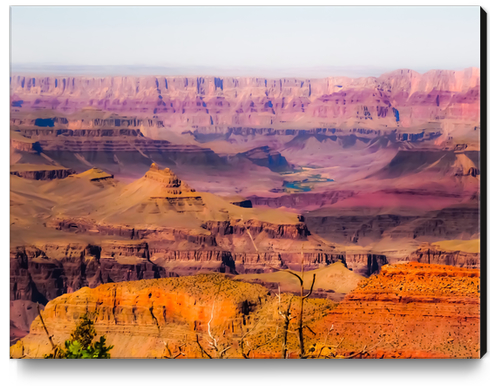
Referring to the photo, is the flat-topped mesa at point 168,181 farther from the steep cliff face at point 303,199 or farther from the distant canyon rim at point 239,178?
the steep cliff face at point 303,199

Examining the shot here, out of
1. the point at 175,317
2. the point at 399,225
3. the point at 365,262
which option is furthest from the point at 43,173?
the point at 399,225

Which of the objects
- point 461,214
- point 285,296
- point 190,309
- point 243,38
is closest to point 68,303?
point 190,309

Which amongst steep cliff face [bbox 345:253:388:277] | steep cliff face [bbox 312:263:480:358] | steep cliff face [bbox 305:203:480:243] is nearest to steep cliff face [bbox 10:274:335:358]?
steep cliff face [bbox 312:263:480:358]

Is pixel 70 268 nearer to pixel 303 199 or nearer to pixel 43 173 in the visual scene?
pixel 43 173

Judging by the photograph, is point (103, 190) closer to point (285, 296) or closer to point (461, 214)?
point (285, 296)

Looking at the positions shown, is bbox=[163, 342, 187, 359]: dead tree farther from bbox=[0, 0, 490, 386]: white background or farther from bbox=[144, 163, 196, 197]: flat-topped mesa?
bbox=[144, 163, 196, 197]: flat-topped mesa

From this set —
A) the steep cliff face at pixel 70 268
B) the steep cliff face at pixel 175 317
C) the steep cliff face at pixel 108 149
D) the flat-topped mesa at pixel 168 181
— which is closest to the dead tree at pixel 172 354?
the steep cliff face at pixel 175 317
